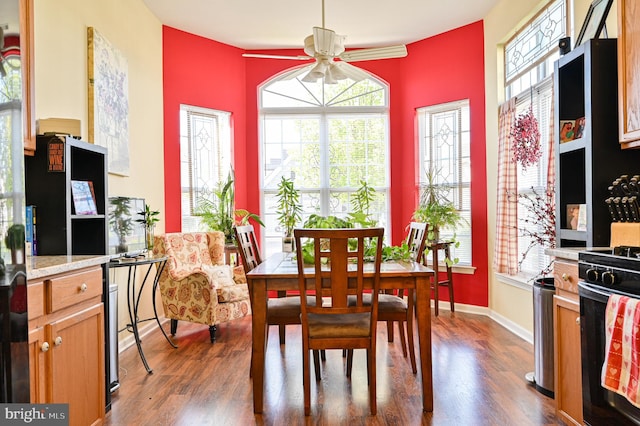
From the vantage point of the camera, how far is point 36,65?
2785mm

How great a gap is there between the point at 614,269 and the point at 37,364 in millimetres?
2369

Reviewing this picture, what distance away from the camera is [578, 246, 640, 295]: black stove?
1790mm

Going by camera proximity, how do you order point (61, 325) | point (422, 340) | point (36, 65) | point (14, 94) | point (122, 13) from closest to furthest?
point (14, 94) → point (61, 325) → point (422, 340) → point (36, 65) → point (122, 13)

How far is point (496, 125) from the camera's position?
15.5ft

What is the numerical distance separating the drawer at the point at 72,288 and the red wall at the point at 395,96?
2817 millimetres

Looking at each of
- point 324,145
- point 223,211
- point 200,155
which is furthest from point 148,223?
point 324,145

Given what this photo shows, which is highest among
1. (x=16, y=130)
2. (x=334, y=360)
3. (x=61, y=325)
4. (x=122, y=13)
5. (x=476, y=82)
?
(x=122, y=13)

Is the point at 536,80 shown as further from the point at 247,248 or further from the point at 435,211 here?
the point at 247,248

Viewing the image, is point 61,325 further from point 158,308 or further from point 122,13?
point 122,13

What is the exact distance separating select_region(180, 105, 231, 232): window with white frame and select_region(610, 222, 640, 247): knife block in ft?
13.7

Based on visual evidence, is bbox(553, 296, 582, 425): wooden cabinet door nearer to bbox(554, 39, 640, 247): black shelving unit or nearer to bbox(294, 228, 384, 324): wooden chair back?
bbox(554, 39, 640, 247): black shelving unit

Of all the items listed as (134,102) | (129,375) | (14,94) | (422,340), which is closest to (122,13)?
(134,102)

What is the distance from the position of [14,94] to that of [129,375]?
2.55 meters

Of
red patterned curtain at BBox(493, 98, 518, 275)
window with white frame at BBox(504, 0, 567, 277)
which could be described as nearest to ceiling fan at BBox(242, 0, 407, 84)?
window with white frame at BBox(504, 0, 567, 277)
